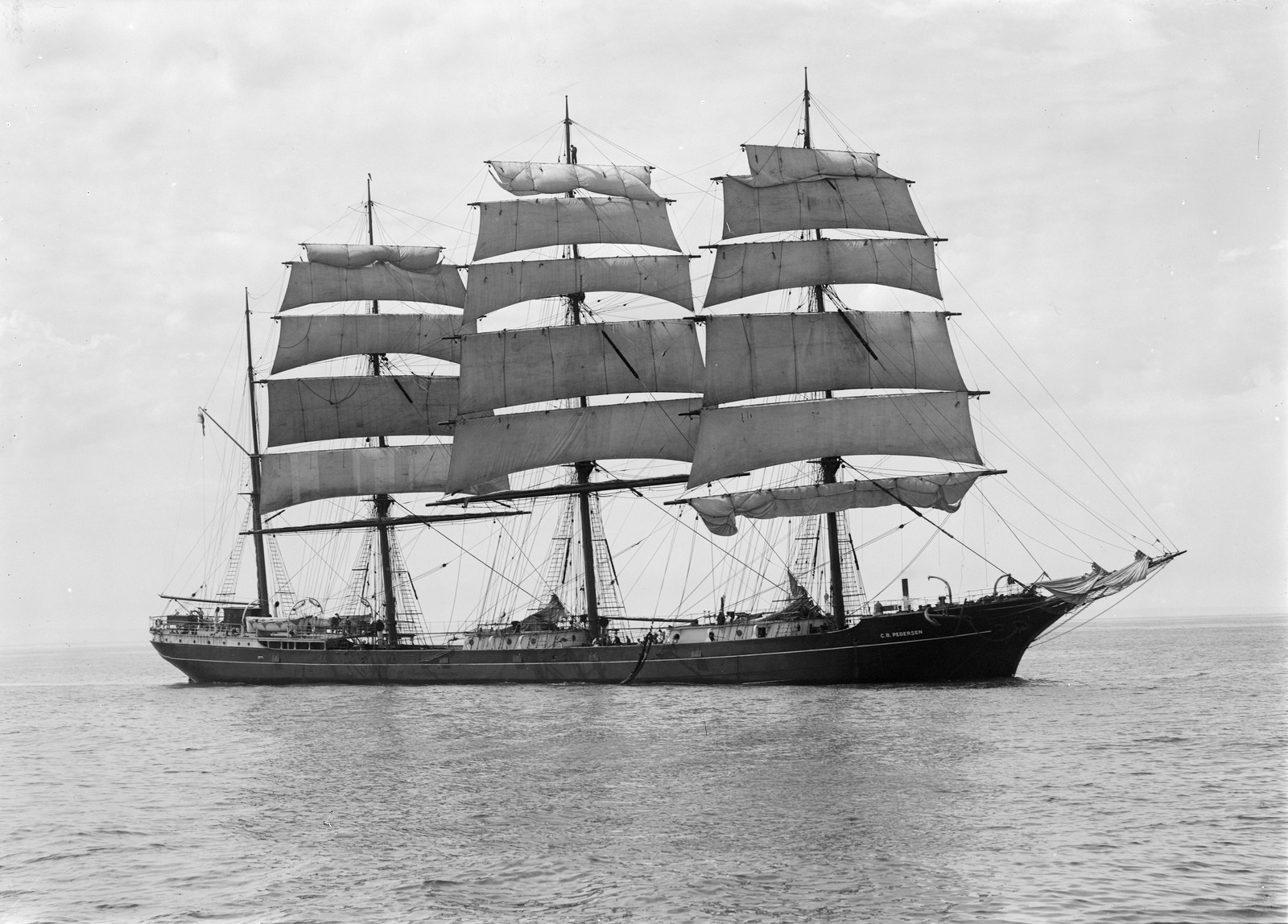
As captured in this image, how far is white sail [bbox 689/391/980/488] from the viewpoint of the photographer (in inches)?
2265

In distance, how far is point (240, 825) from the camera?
28.8 metres

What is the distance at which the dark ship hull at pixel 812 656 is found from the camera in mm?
52031

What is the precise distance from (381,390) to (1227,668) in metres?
48.8

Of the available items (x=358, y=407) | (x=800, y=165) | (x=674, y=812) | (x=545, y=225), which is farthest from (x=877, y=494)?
(x=674, y=812)

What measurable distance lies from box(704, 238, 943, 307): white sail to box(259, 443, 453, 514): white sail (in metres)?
19.4

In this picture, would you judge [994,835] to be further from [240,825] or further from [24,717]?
[24,717]

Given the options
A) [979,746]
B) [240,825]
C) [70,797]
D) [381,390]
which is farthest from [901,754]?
[381,390]

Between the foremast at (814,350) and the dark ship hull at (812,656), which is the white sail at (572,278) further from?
the dark ship hull at (812,656)

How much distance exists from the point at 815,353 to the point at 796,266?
12.7ft

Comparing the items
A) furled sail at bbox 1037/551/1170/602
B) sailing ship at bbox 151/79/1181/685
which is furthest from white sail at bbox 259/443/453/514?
furled sail at bbox 1037/551/1170/602

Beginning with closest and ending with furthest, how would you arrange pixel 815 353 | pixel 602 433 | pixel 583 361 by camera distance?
pixel 815 353 → pixel 583 361 → pixel 602 433

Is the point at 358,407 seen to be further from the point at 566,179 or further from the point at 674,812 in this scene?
the point at 674,812

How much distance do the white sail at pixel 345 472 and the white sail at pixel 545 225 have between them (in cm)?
1248

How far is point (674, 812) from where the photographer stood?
28.4m
